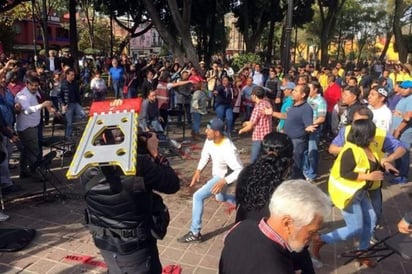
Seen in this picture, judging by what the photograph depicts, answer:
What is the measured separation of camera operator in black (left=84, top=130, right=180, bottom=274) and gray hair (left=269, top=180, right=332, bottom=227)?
0.97 metres

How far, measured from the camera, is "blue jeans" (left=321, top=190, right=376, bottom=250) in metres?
4.17

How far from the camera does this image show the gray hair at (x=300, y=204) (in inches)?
79.0

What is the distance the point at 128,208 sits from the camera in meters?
2.74

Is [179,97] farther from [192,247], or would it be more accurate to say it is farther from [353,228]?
[353,228]

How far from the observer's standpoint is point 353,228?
13.7 feet

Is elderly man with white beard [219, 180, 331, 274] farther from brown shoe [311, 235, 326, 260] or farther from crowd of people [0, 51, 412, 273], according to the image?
brown shoe [311, 235, 326, 260]

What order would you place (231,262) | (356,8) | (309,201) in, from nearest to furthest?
(309,201)
(231,262)
(356,8)

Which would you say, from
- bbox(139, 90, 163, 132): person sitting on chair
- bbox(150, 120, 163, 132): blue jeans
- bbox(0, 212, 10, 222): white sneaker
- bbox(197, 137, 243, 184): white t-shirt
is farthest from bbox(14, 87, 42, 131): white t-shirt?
bbox(197, 137, 243, 184): white t-shirt

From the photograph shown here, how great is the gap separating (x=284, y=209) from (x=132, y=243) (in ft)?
3.88

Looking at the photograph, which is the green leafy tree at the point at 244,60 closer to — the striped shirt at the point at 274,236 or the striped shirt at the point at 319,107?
the striped shirt at the point at 319,107

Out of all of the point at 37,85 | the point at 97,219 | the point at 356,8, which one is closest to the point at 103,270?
the point at 97,219

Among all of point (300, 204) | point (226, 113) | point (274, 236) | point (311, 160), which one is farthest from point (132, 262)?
point (226, 113)

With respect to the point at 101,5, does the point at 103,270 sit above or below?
below

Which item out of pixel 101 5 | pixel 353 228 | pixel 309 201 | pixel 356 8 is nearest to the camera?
pixel 309 201
